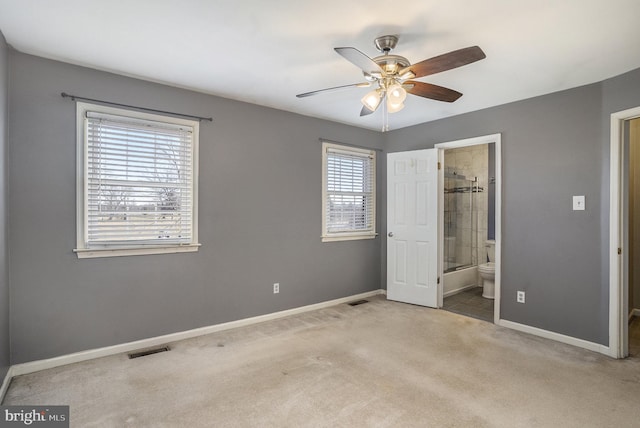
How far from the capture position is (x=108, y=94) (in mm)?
2838

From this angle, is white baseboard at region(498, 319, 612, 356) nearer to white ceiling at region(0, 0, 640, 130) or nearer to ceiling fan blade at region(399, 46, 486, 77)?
white ceiling at region(0, 0, 640, 130)

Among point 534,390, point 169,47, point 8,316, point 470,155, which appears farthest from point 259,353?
point 470,155

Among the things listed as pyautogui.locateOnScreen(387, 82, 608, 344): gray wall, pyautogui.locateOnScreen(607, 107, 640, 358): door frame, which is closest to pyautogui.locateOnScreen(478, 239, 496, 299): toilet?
pyautogui.locateOnScreen(387, 82, 608, 344): gray wall

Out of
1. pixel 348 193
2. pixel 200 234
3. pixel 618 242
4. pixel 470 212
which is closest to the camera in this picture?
pixel 618 242

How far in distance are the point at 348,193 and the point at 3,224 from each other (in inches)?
136

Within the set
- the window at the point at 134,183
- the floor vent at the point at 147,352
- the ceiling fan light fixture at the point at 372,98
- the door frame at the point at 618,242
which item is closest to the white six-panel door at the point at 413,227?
the door frame at the point at 618,242

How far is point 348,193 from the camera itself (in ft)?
15.0

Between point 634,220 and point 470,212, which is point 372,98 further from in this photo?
Result: point 470,212

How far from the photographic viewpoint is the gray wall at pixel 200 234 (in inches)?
101

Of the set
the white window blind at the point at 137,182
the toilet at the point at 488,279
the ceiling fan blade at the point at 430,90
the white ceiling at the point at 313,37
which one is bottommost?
the toilet at the point at 488,279

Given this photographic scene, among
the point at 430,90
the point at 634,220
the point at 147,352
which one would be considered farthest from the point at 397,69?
the point at 634,220

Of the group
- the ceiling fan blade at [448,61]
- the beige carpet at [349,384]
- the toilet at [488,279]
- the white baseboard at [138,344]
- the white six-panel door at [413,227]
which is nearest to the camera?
the ceiling fan blade at [448,61]

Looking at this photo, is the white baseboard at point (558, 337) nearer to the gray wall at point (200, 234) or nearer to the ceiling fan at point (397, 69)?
the gray wall at point (200, 234)

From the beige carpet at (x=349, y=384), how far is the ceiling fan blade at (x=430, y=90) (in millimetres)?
2109
